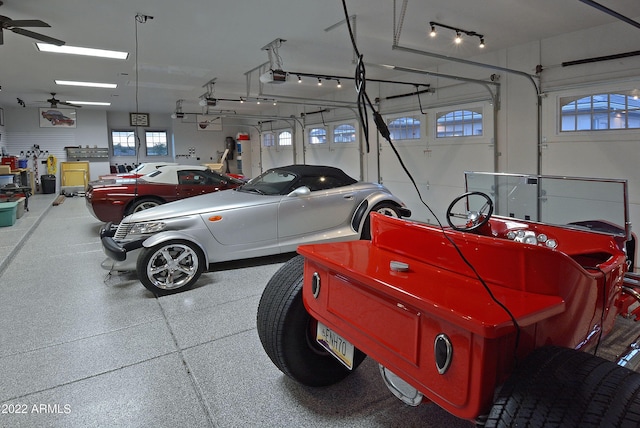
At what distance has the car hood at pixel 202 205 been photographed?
4395mm

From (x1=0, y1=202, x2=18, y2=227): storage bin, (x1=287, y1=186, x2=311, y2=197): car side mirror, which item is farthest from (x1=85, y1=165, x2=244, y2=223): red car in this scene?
(x1=287, y1=186, x2=311, y2=197): car side mirror

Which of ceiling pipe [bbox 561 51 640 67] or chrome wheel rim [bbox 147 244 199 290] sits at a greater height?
ceiling pipe [bbox 561 51 640 67]

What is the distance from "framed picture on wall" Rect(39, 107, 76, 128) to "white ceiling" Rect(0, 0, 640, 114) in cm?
622

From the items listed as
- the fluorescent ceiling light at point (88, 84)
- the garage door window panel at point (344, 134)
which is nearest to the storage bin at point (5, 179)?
the fluorescent ceiling light at point (88, 84)

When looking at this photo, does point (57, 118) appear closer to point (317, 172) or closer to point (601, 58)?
point (317, 172)

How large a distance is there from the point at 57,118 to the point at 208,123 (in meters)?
5.73

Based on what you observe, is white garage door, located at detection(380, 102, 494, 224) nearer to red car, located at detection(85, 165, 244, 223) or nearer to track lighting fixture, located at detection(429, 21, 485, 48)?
track lighting fixture, located at detection(429, 21, 485, 48)

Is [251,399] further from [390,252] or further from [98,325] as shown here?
[98,325]

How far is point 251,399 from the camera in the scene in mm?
2252

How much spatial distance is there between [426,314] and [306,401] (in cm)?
120

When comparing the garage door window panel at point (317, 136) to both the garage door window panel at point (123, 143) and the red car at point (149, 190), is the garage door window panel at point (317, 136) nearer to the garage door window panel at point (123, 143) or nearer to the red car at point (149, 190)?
the red car at point (149, 190)

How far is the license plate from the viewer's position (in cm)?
183

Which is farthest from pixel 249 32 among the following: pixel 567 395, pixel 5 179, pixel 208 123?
pixel 208 123

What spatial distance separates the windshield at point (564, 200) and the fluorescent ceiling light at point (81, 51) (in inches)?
269
